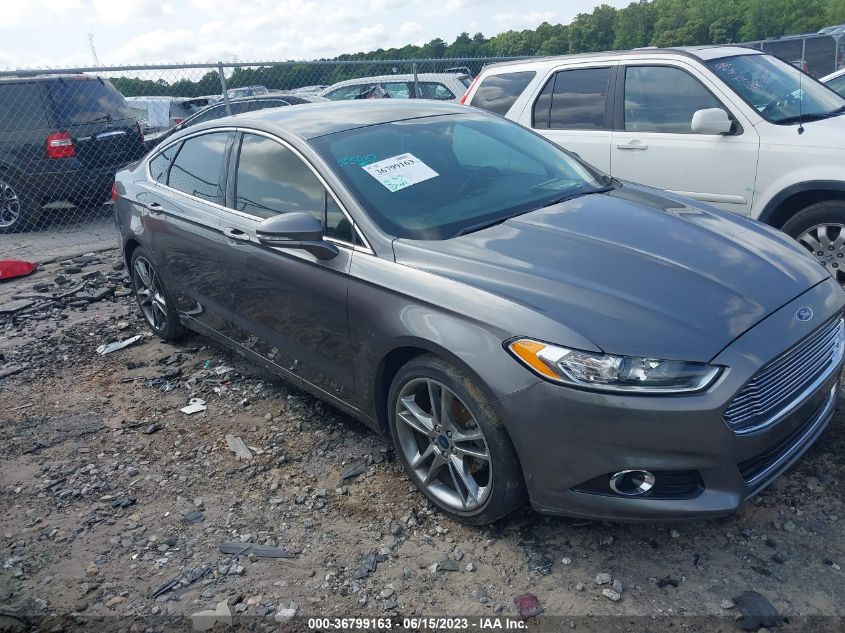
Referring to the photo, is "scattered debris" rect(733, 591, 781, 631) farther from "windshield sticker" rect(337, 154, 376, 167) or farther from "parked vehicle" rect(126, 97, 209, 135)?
"parked vehicle" rect(126, 97, 209, 135)

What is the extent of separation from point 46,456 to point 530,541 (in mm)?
2833

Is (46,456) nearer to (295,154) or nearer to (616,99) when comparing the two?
(295,154)

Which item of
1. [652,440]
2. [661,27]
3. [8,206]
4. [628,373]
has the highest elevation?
[661,27]

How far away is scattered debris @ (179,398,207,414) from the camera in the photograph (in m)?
4.49

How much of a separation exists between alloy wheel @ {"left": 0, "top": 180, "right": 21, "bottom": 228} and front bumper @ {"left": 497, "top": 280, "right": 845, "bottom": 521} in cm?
909

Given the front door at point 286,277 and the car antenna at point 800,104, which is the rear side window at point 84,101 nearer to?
the front door at point 286,277

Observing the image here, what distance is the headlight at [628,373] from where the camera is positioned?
251cm

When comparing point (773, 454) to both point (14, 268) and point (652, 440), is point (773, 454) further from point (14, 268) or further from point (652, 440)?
point (14, 268)

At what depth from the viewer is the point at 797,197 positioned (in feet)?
17.0

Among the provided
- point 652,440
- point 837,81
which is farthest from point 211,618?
point 837,81

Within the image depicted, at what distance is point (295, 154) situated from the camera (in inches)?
148

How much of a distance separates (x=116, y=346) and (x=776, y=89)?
559cm

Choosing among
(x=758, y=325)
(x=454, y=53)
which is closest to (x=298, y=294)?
(x=758, y=325)

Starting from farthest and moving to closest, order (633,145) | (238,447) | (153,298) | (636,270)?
(633,145) < (153,298) < (238,447) < (636,270)
